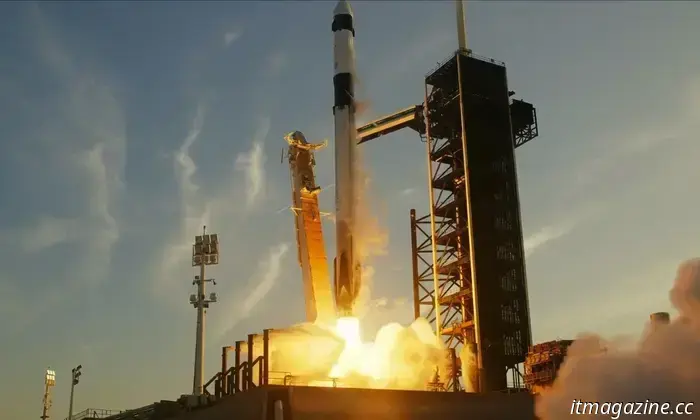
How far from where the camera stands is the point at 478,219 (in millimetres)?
62500

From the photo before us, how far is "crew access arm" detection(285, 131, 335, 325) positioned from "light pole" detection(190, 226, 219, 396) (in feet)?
59.9

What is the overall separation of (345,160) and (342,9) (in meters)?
10.3

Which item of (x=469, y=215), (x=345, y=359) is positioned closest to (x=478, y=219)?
(x=469, y=215)

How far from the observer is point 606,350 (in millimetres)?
35938

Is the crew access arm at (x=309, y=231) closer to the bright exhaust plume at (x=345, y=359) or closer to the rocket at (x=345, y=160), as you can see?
the bright exhaust plume at (x=345, y=359)

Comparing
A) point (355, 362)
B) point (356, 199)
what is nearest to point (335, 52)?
point (356, 199)

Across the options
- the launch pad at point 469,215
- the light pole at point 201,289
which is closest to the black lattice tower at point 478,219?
the launch pad at point 469,215

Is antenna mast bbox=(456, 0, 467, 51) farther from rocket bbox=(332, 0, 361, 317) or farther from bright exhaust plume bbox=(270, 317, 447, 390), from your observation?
bright exhaust plume bbox=(270, 317, 447, 390)

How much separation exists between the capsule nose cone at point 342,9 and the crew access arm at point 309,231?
29.2ft

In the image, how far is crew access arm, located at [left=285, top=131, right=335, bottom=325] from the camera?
5084cm

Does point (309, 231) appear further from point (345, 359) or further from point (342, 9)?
point (342, 9)

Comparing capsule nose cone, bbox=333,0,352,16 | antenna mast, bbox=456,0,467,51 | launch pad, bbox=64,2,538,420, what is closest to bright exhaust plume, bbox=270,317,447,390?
launch pad, bbox=64,2,538,420

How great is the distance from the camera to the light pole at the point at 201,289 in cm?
6606

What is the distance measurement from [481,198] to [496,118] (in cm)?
736
